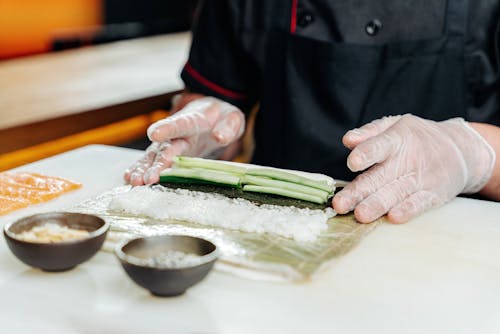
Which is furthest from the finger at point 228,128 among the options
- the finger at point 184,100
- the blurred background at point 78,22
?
the blurred background at point 78,22

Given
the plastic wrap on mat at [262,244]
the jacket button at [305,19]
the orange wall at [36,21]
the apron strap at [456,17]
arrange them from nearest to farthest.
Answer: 1. the plastic wrap on mat at [262,244]
2. the apron strap at [456,17]
3. the jacket button at [305,19]
4. the orange wall at [36,21]

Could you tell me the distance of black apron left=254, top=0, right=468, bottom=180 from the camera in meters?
2.20

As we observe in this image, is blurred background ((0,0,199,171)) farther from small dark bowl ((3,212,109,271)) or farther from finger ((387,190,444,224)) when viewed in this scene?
finger ((387,190,444,224))

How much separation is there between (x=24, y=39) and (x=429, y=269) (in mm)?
5280

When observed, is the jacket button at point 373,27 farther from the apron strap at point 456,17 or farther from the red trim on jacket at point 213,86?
the red trim on jacket at point 213,86

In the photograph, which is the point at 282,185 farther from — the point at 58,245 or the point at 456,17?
the point at 456,17

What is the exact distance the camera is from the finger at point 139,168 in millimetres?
1935

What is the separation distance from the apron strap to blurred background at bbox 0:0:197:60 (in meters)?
4.20

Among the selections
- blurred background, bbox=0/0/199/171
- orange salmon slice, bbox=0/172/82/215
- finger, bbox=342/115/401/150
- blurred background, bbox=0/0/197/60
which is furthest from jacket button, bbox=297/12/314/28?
blurred background, bbox=0/0/197/60

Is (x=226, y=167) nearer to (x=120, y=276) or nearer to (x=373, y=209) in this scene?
(x=373, y=209)

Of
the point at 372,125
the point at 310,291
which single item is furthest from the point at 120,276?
the point at 372,125

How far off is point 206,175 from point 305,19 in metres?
0.76

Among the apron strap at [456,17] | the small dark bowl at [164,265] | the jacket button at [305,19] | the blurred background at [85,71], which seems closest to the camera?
the small dark bowl at [164,265]

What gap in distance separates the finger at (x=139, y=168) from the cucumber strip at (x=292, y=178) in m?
0.33
